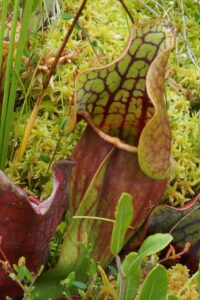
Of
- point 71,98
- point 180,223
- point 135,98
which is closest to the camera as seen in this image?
point 135,98

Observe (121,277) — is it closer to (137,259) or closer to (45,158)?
(137,259)

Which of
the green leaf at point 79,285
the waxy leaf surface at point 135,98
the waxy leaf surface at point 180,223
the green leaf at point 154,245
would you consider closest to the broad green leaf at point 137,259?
the green leaf at point 154,245

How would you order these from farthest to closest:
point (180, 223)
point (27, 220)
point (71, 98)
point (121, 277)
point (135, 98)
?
point (71, 98)
point (180, 223)
point (135, 98)
point (27, 220)
point (121, 277)

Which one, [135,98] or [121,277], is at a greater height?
[135,98]

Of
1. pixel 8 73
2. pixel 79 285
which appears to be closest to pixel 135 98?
pixel 8 73

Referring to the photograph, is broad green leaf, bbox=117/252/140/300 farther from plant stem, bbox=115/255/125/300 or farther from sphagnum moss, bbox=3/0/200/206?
sphagnum moss, bbox=3/0/200/206

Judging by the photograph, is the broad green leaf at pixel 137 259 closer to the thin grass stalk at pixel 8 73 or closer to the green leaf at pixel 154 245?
the green leaf at pixel 154 245
